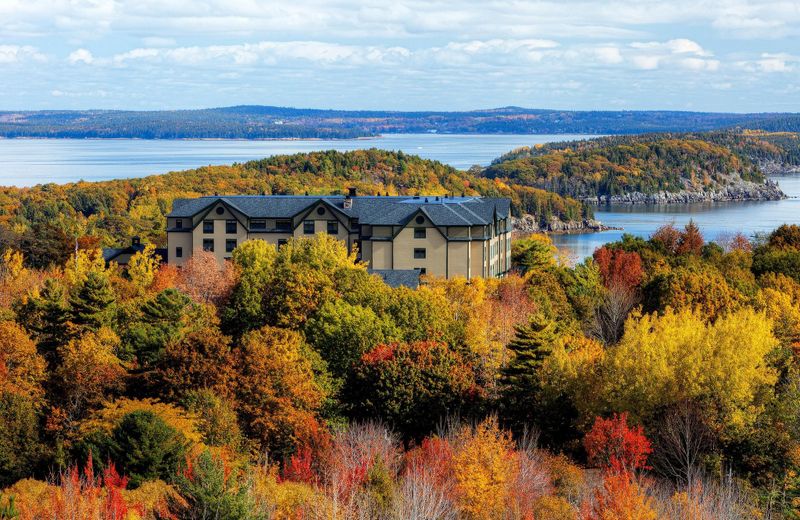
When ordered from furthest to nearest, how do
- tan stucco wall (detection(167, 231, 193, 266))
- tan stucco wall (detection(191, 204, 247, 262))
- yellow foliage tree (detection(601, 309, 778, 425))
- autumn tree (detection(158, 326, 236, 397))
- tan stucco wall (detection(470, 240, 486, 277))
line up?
tan stucco wall (detection(167, 231, 193, 266)), tan stucco wall (detection(191, 204, 247, 262)), tan stucco wall (detection(470, 240, 486, 277)), autumn tree (detection(158, 326, 236, 397)), yellow foliage tree (detection(601, 309, 778, 425))

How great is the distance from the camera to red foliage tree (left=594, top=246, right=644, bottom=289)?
4876 cm

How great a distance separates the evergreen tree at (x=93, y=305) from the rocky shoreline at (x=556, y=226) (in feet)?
344

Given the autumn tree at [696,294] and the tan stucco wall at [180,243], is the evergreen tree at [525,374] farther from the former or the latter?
the tan stucco wall at [180,243]

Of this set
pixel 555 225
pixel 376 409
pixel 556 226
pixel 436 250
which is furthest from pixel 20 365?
pixel 555 225

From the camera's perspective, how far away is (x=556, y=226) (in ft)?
476

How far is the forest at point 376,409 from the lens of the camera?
23984mm

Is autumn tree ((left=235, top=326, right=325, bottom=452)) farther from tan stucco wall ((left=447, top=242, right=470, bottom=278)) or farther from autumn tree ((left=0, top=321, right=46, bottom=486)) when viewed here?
tan stucco wall ((left=447, top=242, right=470, bottom=278))

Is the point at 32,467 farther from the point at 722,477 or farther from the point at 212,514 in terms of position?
the point at 722,477

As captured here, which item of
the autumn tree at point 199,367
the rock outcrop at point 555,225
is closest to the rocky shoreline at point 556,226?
the rock outcrop at point 555,225

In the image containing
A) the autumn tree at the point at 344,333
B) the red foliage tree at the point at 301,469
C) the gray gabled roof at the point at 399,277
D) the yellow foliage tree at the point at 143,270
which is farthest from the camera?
the yellow foliage tree at the point at 143,270

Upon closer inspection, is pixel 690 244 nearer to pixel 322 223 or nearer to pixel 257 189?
pixel 322 223

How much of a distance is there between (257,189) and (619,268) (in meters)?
87.7

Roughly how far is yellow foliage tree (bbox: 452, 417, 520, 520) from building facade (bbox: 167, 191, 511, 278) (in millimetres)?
25285

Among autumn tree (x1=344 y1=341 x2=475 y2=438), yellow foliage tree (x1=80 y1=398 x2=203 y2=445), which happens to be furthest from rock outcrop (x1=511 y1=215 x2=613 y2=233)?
yellow foliage tree (x1=80 y1=398 x2=203 y2=445)
